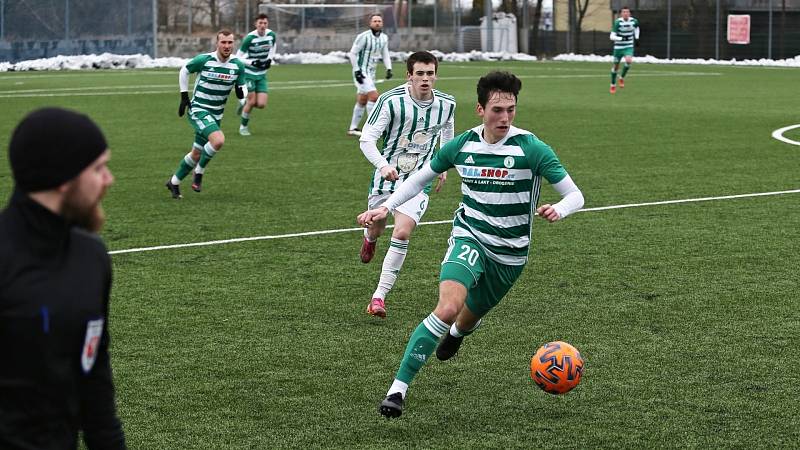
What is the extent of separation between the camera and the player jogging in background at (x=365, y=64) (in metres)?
23.7

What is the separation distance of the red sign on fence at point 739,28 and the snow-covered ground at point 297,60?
3.19 ft

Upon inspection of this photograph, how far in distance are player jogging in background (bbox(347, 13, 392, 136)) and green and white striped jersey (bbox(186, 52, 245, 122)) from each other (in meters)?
7.31

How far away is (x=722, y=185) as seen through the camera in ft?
52.4

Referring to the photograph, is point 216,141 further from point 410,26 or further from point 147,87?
point 410,26

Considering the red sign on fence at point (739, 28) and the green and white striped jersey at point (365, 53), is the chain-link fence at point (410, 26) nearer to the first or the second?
the red sign on fence at point (739, 28)

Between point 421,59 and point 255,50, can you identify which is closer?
point 421,59

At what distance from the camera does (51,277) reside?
10.6 feet

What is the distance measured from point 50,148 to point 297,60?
53628 millimetres

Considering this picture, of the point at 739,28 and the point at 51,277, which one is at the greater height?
the point at 739,28

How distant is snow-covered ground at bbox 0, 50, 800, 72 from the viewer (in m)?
50.6

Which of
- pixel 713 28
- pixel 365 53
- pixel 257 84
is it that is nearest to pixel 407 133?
pixel 365 53

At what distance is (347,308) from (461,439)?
319cm

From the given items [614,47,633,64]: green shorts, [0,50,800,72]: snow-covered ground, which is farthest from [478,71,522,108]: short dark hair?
[0,50,800,72]: snow-covered ground

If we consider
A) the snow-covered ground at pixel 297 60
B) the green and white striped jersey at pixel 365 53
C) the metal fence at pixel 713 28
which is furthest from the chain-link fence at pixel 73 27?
the green and white striped jersey at pixel 365 53
